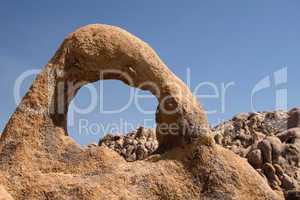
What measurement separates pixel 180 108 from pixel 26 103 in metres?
2.50

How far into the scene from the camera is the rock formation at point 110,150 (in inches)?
241

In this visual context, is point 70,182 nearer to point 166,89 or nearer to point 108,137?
point 166,89

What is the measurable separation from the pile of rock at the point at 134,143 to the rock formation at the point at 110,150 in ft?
60.7

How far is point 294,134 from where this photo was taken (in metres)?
16.3

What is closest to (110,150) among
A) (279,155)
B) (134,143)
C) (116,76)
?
(116,76)

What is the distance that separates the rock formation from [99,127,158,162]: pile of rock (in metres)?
18.5

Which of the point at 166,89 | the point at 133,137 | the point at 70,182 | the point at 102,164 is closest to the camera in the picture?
the point at 70,182

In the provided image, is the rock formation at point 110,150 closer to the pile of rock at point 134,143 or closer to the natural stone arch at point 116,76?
the natural stone arch at point 116,76

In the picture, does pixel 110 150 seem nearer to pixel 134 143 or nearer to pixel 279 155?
pixel 279 155

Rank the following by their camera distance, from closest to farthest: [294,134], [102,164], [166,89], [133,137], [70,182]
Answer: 1. [70,182]
2. [102,164]
3. [166,89]
4. [294,134]
5. [133,137]

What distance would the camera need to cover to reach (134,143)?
91.5ft

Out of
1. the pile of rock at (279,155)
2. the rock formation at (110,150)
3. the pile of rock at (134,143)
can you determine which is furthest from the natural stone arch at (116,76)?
the pile of rock at (134,143)

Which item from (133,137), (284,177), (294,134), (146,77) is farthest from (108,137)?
(146,77)

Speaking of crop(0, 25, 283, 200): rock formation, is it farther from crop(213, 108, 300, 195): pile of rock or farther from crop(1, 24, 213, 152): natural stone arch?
crop(213, 108, 300, 195): pile of rock
